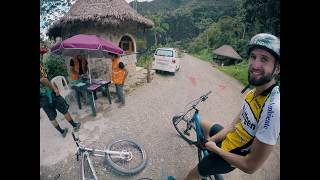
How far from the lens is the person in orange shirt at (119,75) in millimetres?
2083

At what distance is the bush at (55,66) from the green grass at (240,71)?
4.94 feet

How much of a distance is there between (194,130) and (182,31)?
1.09m

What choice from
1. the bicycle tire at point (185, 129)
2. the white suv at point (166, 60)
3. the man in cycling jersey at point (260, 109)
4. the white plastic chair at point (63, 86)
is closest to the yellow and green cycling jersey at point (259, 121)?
the man in cycling jersey at point (260, 109)

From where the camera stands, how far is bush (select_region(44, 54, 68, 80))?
1775 millimetres

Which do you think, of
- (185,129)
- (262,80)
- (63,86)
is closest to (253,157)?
(262,80)

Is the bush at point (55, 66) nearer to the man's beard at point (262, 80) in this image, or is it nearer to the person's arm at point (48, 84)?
the person's arm at point (48, 84)

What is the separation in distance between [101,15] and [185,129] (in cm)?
150

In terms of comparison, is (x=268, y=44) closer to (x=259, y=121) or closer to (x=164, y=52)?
(x=259, y=121)

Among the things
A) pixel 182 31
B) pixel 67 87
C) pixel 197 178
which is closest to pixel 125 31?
pixel 182 31

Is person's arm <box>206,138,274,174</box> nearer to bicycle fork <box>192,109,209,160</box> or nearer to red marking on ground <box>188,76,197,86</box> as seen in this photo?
bicycle fork <box>192,109,209,160</box>

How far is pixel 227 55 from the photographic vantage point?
210cm

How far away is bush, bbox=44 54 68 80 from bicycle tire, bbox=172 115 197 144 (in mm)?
1129
